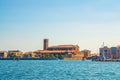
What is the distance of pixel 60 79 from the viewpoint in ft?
167

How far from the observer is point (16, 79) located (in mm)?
50812

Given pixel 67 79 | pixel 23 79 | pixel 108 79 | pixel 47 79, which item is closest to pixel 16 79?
pixel 23 79

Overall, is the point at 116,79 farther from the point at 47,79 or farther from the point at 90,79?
the point at 47,79

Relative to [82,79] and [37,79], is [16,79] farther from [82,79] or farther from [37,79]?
[82,79]

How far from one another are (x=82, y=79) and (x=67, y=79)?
2.68 m

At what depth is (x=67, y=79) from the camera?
51094 mm

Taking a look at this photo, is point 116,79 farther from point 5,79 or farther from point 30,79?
point 5,79

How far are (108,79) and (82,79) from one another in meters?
4.58

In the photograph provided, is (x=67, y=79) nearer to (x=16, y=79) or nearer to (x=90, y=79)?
(x=90, y=79)

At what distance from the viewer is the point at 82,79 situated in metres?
51.3

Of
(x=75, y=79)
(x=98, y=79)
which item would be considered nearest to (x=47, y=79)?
(x=75, y=79)

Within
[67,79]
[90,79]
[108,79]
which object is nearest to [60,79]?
[67,79]

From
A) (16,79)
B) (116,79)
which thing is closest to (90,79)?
(116,79)

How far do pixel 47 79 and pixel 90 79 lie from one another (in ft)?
25.0
